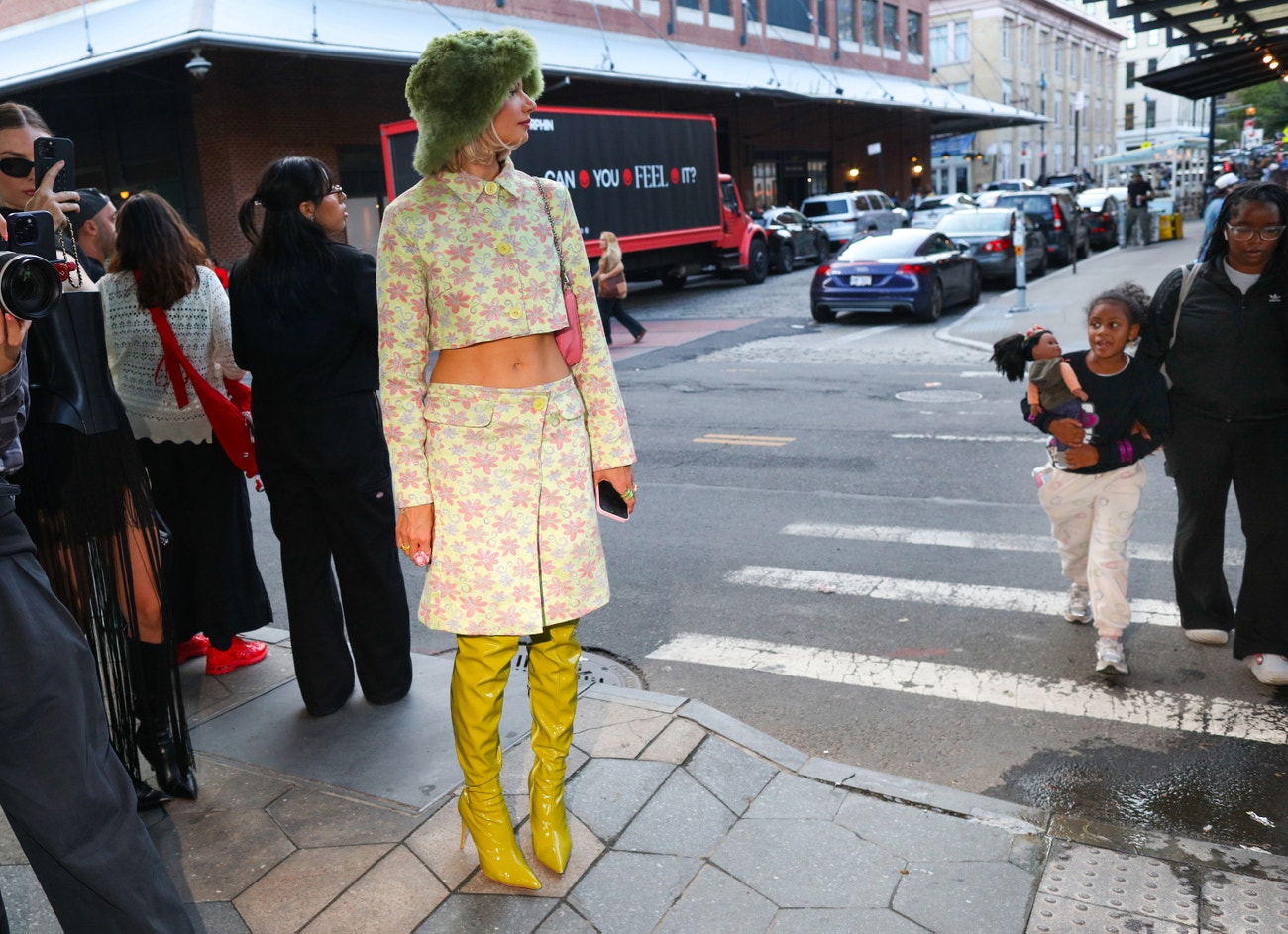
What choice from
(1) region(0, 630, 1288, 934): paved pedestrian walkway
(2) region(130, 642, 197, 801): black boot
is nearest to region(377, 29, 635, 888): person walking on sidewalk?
(1) region(0, 630, 1288, 934): paved pedestrian walkway

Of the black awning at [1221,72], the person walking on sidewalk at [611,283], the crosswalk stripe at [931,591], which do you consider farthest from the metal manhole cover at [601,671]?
the black awning at [1221,72]

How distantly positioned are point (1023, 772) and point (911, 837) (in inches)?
32.4

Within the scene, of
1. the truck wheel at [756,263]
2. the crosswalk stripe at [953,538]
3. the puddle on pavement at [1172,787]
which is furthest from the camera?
the truck wheel at [756,263]

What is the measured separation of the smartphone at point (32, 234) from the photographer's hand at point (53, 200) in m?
0.74

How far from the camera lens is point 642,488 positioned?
8.07 meters

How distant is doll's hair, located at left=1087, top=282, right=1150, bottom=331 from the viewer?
14.5 feet

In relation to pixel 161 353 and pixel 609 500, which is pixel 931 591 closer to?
pixel 609 500

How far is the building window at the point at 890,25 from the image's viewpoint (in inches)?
1970

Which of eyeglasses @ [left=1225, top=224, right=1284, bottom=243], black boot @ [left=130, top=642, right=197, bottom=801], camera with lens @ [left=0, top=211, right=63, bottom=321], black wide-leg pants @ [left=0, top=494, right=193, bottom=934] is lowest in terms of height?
black boot @ [left=130, top=642, right=197, bottom=801]

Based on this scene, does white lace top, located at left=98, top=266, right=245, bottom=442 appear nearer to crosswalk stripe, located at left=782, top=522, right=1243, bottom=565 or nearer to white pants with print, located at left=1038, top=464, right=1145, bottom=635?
white pants with print, located at left=1038, top=464, right=1145, bottom=635

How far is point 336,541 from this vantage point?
4.00m

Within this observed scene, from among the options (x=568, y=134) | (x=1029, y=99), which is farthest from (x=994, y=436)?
(x=1029, y=99)

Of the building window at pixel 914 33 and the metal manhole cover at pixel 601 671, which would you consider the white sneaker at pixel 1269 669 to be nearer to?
the metal manhole cover at pixel 601 671

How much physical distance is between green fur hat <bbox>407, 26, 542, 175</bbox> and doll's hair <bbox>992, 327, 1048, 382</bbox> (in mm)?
2609
